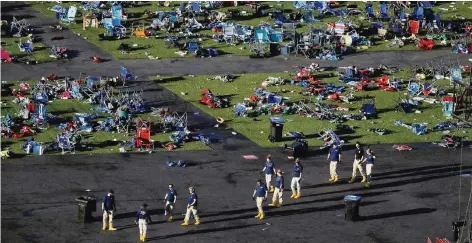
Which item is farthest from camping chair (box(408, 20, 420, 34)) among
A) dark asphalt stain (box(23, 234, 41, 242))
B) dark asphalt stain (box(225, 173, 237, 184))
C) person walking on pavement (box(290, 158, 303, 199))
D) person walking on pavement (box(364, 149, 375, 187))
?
dark asphalt stain (box(23, 234, 41, 242))

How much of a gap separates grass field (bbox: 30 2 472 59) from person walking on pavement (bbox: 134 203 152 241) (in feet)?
104

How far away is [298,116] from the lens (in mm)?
71625

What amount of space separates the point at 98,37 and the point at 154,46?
4297 mm

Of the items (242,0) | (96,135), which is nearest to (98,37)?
(242,0)

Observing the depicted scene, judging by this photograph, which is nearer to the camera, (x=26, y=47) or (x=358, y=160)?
(x=358, y=160)

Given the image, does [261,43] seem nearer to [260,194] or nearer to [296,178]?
[296,178]

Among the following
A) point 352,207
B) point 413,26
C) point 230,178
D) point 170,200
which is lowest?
point 230,178

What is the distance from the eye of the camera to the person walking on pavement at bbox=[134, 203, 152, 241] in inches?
2084

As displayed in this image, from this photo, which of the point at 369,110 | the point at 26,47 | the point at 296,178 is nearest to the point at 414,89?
the point at 369,110

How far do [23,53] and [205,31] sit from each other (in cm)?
1286

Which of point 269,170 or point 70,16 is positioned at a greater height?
point 269,170

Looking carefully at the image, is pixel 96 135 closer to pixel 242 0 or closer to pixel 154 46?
pixel 154 46

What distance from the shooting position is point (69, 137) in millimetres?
65250

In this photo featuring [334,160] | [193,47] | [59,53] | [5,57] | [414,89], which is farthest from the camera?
[193,47]
